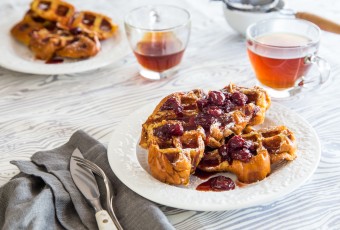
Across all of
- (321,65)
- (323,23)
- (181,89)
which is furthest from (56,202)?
(323,23)

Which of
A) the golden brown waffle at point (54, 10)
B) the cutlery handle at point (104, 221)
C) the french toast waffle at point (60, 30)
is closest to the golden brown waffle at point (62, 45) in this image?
the french toast waffle at point (60, 30)

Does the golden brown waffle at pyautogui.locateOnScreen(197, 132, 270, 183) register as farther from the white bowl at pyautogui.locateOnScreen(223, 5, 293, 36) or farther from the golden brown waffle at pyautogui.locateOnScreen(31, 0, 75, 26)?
the golden brown waffle at pyautogui.locateOnScreen(31, 0, 75, 26)

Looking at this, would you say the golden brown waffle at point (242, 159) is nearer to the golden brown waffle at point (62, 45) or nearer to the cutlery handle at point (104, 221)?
the cutlery handle at point (104, 221)

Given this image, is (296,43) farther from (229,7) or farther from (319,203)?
(319,203)

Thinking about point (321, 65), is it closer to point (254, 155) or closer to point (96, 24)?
point (254, 155)

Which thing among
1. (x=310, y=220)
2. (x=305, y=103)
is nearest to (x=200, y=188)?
(x=310, y=220)

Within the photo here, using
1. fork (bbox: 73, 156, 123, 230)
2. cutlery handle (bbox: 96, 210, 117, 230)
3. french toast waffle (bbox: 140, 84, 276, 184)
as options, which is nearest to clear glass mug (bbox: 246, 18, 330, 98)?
french toast waffle (bbox: 140, 84, 276, 184)

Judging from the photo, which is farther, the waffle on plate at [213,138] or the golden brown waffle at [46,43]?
the golden brown waffle at [46,43]
